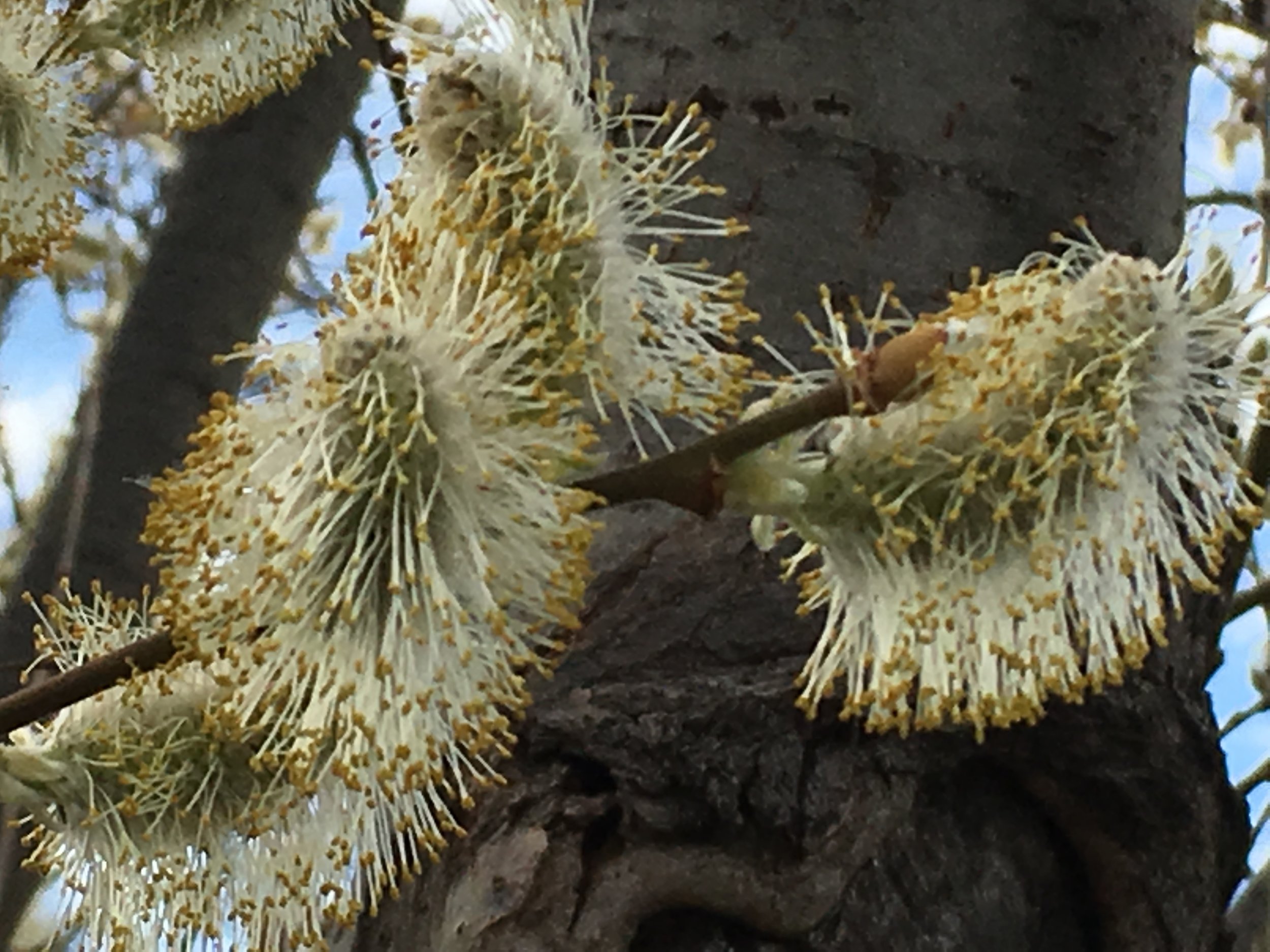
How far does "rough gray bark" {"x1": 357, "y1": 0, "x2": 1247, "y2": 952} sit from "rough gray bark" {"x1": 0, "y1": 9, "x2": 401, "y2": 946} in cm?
57

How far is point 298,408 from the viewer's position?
0.64 metres

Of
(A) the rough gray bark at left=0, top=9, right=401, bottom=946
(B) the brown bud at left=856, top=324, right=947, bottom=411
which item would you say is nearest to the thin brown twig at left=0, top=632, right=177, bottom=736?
(B) the brown bud at left=856, top=324, right=947, bottom=411

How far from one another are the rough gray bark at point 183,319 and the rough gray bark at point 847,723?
0.57 metres

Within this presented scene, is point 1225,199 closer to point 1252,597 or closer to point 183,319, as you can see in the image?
point 1252,597

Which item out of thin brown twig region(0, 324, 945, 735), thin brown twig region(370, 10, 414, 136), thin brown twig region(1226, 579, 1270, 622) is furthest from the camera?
thin brown twig region(1226, 579, 1270, 622)

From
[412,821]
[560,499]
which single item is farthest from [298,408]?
[412,821]

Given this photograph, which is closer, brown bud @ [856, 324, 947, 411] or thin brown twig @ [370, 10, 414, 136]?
brown bud @ [856, 324, 947, 411]

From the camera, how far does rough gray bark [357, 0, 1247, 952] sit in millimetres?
758

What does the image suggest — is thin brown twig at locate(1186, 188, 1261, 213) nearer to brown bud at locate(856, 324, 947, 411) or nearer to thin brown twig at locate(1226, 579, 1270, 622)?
thin brown twig at locate(1226, 579, 1270, 622)

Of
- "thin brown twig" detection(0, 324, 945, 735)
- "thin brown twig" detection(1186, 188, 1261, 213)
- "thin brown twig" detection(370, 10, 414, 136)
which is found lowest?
"thin brown twig" detection(0, 324, 945, 735)

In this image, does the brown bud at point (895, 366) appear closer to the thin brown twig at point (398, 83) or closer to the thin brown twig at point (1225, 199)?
the thin brown twig at point (398, 83)

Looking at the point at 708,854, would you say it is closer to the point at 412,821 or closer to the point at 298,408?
the point at 412,821

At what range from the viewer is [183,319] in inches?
53.3

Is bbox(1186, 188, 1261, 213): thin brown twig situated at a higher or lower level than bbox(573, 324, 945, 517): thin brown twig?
higher
